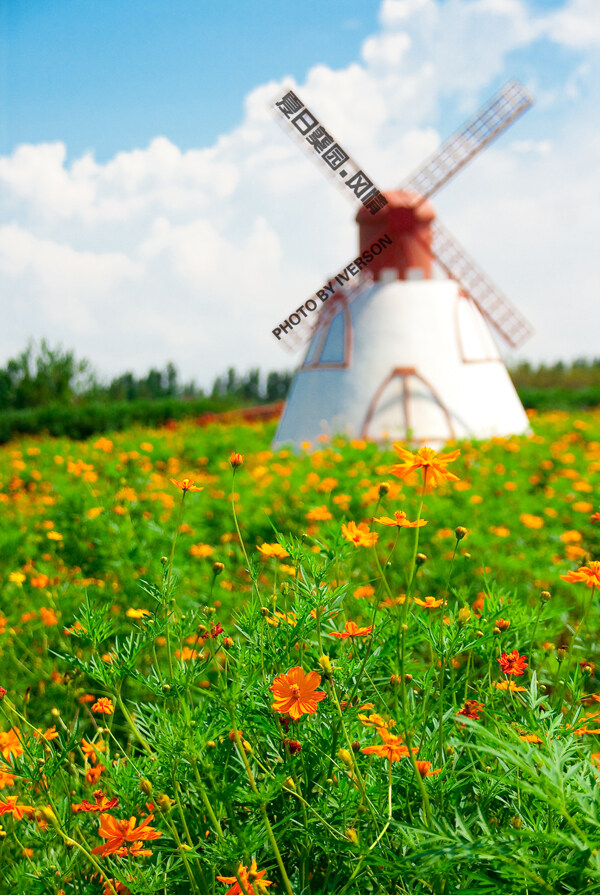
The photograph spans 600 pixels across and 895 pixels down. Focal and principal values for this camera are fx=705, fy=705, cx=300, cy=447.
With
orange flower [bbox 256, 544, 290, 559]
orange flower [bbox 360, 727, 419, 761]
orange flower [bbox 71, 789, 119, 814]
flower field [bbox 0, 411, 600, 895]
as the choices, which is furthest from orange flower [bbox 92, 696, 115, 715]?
orange flower [bbox 360, 727, 419, 761]

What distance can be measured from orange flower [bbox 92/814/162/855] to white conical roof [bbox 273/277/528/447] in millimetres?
7734

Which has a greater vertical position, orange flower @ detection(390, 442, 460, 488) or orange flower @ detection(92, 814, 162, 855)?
orange flower @ detection(390, 442, 460, 488)

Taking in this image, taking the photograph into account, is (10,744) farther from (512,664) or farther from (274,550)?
(512,664)

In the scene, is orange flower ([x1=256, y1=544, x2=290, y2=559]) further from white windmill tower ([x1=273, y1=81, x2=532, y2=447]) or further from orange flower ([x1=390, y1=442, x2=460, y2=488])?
white windmill tower ([x1=273, y1=81, x2=532, y2=447])

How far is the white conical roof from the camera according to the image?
29.6 feet

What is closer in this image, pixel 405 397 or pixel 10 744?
pixel 10 744

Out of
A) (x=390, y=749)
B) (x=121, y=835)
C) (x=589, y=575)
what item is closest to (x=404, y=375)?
(x=589, y=575)

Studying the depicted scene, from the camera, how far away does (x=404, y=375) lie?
29.8 feet

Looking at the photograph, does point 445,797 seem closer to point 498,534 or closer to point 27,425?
point 498,534

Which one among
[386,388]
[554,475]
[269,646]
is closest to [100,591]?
[269,646]

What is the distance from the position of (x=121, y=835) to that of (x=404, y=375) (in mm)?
8279

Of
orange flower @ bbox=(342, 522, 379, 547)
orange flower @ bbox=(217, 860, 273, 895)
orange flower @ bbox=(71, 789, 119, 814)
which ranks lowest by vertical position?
orange flower @ bbox=(71, 789, 119, 814)

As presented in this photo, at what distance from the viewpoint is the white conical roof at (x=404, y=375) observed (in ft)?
29.6

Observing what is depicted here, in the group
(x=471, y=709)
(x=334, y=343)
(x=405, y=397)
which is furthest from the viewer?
(x=334, y=343)
